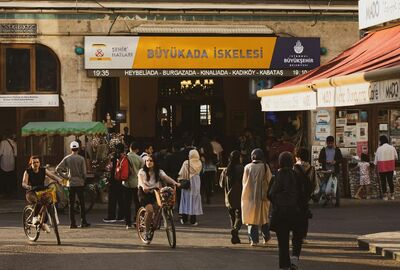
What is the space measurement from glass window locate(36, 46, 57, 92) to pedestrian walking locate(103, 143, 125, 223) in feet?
21.5

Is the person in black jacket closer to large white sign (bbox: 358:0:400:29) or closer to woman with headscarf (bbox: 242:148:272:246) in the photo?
woman with headscarf (bbox: 242:148:272:246)

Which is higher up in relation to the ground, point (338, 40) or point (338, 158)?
point (338, 40)

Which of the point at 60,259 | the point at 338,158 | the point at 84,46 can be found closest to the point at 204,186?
the point at 338,158

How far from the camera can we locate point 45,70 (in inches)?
1009

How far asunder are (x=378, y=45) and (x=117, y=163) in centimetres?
796

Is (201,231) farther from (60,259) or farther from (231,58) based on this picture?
(231,58)

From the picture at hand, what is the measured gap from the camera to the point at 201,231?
17.6m

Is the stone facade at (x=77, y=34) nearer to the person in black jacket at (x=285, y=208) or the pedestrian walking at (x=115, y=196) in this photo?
the pedestrian walking at (x=115, y=196)

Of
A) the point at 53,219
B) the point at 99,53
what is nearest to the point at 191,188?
the point at 53,219

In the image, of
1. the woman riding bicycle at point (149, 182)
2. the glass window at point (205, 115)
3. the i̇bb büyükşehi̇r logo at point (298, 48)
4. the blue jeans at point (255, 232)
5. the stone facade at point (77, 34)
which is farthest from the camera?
the glass window at point (205, 115)

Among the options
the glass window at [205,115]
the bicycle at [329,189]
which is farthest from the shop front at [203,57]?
the glass window at [205,115]

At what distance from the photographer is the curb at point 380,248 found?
13602 millimetres

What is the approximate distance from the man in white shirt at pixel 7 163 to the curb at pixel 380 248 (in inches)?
546

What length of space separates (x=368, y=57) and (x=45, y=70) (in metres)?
15.2
